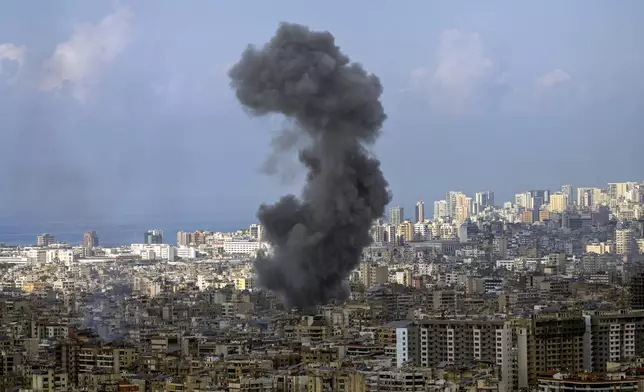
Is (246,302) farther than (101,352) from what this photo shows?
Yes

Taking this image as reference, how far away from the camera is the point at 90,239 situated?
49.3 m

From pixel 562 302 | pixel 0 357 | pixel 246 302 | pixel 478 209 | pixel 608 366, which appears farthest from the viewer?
pixel 478 209

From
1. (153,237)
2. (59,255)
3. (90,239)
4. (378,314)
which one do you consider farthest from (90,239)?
(378,314)

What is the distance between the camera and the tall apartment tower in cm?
4757

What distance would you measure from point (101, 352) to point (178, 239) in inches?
1432

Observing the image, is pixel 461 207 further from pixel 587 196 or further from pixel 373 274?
pixel 373 274

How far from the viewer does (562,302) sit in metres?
28.0

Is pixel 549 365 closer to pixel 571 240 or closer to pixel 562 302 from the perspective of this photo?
pixel 562 302

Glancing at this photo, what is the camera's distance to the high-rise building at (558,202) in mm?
50375

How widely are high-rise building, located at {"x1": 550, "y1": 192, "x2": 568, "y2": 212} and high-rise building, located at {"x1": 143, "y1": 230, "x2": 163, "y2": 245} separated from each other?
44.1 ft

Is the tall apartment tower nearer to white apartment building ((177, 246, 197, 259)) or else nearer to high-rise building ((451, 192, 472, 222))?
white apartment building ((177, 246, 197, 259))

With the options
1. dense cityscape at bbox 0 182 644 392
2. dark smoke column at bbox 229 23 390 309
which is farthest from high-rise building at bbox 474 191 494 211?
dark smoke column at bbox 229 23 390 309

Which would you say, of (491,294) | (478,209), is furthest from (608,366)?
(478,209)

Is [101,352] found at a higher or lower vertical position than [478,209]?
lower
